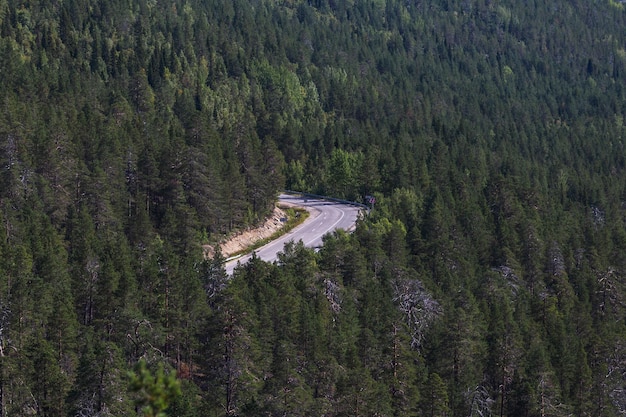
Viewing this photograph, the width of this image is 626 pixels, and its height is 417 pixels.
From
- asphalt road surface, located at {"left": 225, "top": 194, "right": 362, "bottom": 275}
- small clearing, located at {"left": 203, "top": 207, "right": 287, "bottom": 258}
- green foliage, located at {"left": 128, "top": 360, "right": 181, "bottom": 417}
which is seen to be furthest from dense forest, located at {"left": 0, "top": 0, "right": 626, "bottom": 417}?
asphalt road surface, located at {"left": 225, "top": 194, "right": 362, "bottom": 275}

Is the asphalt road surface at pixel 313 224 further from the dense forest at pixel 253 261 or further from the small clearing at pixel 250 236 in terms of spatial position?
the dense forest at pixel 253 261

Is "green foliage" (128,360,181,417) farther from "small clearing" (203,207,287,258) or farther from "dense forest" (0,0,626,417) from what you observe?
"small clearing" (203,207,287,258)

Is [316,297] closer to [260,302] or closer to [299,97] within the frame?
[260,302]

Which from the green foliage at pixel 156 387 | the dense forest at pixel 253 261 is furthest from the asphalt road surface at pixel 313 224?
the green foliage at pixel 156 387

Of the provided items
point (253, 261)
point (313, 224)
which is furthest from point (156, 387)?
point (313, 224)

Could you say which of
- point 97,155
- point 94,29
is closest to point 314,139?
point 94,29

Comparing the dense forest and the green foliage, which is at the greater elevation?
the green foliage
